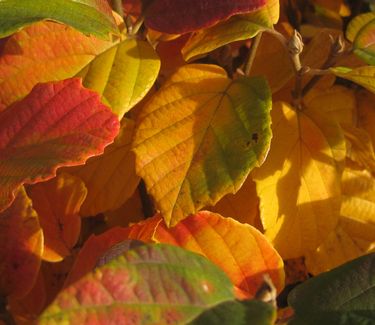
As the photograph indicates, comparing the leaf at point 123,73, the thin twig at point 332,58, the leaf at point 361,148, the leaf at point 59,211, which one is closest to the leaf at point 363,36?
the thin twig at point 332,58

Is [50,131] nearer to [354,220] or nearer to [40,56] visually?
[40,56]

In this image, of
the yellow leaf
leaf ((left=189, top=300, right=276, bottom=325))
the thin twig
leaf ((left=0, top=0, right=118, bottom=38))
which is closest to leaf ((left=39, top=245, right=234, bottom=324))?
leaf ((left=189, top=300, right=276, bottom=325))

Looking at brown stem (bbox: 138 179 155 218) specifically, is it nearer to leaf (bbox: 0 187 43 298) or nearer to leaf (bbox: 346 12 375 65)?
leaf (bbox: 0 187 43 298)

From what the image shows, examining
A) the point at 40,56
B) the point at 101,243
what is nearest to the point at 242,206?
the point at 101,243

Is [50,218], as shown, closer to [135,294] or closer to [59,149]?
[59,149]

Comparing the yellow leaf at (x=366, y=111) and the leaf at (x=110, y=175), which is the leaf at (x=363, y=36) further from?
the leaf at (x=110, y=175)

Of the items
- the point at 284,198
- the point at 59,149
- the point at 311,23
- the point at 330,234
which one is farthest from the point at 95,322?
the point at 311,23
